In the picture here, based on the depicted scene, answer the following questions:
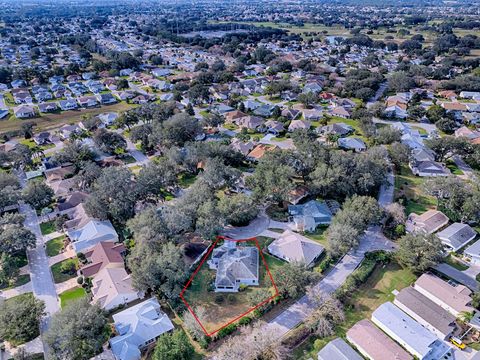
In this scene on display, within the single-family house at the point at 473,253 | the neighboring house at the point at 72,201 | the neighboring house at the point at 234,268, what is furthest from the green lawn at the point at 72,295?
the single-family house at the point at 473,253

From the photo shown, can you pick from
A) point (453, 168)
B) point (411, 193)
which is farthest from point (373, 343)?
point (453, 168)

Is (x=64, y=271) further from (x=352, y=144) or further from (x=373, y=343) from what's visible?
(x=352, y=144)

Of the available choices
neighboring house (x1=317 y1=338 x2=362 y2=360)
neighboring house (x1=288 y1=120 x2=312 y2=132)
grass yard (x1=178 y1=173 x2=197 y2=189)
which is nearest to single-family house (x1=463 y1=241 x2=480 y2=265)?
neighboring house (x1=317 y1=338 x2=362 y2=360)

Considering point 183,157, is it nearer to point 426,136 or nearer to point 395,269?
point 395,269

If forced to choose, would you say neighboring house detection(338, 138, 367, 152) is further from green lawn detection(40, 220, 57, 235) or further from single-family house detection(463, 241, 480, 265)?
green lawn detection(40, 220, 57, 235)

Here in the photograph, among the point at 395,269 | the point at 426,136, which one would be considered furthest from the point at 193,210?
the point at 426,136

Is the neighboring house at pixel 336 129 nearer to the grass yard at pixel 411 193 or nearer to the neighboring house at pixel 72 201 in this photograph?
the grass yard at pixel 411 193
